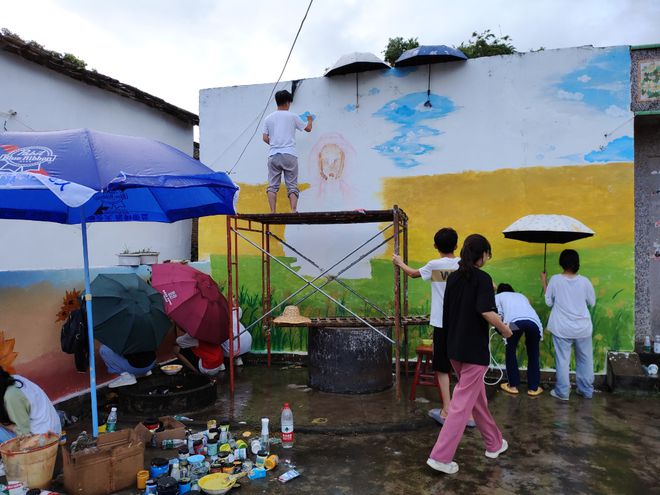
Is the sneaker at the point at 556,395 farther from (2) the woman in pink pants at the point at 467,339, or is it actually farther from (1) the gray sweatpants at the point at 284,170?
(1) the gray sweatpants at the point at 284,170

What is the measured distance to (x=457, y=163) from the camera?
7398 millimetres

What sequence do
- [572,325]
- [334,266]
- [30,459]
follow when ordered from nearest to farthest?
1. [30,459]
2. [572,325]
3. [334,266]

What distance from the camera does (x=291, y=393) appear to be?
6410mm

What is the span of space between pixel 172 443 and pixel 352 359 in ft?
8.13

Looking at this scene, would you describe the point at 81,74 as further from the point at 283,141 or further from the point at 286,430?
the point at 286,430

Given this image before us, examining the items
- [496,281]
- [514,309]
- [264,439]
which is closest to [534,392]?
[514,309]

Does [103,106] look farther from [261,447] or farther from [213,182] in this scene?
[261,447]

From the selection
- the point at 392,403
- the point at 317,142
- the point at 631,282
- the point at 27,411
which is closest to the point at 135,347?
the point at 27,411

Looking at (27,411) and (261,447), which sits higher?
(27,411)

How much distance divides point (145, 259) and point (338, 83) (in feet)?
14.0

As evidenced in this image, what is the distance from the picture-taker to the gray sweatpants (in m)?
7.27

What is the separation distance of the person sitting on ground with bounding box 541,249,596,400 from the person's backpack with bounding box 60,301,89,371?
566cm

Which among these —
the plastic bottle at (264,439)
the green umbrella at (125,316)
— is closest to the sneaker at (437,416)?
the plastic bottle at (264,439)

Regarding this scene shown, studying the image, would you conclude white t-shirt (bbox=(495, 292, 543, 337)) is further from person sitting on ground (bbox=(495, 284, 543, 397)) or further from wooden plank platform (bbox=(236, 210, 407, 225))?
wooden plank platform (bbox=(236, 210, 407, 225))
